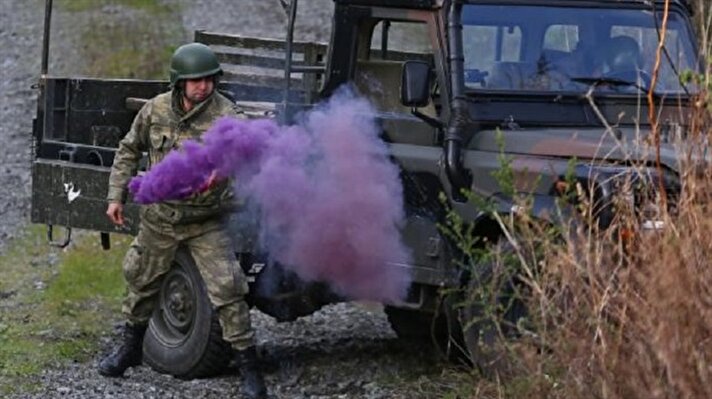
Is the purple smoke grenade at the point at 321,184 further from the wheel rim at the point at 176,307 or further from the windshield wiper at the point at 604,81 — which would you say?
the windshield wiper at the point at 604,81

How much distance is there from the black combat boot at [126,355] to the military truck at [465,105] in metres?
0.21

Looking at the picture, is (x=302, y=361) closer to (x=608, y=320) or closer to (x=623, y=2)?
(x=623, y=2)

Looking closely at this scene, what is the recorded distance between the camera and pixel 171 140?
8.43m

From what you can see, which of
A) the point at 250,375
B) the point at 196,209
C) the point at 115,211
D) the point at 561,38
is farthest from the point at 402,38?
the point at 250,375

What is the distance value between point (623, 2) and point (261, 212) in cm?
221

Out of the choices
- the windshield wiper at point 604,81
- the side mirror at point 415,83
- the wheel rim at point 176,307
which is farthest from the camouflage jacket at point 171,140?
the windshield wiper at point 604,81

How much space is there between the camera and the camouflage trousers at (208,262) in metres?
8.38

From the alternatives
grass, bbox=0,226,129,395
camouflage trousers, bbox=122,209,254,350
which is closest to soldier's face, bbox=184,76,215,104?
camouflage trousers, bbox=122,209,254,350

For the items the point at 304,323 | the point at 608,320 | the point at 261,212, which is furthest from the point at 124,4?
the point at 608,320

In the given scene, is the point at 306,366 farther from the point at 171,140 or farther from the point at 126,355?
the point at 171,140

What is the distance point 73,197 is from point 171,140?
1383mm

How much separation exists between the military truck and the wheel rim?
0.03ft

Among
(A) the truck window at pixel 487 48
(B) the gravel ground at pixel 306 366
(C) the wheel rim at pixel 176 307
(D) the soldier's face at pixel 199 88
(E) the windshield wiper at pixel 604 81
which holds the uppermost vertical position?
(A) the truck window at pixel 487 48

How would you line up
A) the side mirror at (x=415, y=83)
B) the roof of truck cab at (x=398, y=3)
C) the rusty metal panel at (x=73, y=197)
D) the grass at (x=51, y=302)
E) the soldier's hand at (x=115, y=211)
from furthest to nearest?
the rusty metal panel at (x=73, y=197)
the grass at (x=51, y=302)
the soldier's hand at (x=115, y=211)
the roof of truck cab at (x=398, y=3)
the side mirror at (x=415, y=83)
